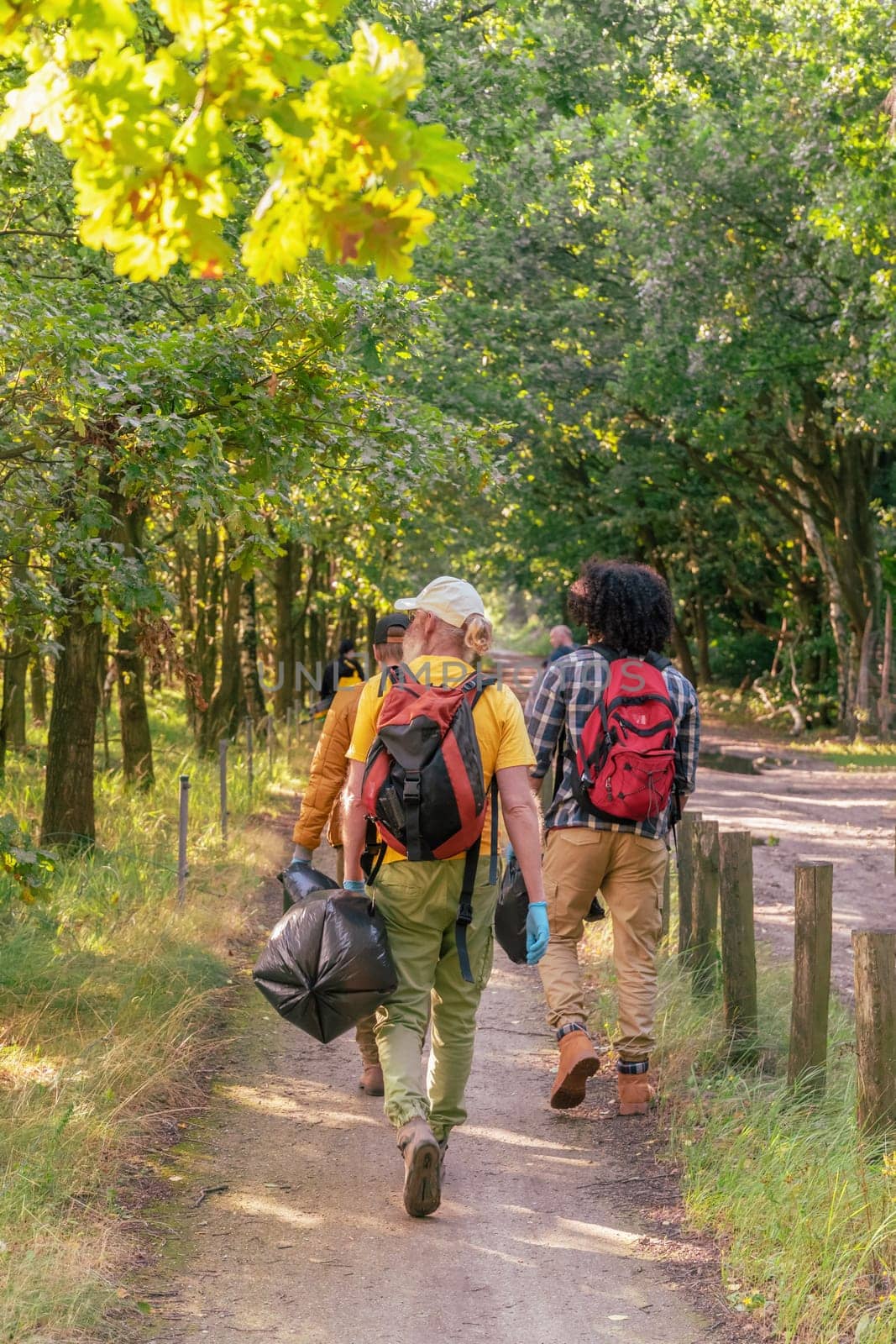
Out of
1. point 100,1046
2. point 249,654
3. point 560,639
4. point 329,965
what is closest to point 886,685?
point 249,654

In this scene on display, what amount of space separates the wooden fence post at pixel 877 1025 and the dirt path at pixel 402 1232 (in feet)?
2.65

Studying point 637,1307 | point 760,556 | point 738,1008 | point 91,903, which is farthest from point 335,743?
point 760,556

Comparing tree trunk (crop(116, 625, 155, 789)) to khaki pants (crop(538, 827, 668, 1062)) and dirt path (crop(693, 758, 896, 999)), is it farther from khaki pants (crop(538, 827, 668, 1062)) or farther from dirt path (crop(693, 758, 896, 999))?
khaki pants (crop(538, 827, 668, 1062))

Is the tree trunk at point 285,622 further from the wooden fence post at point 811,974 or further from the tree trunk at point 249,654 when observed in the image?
the wooden fence post at point 811,974

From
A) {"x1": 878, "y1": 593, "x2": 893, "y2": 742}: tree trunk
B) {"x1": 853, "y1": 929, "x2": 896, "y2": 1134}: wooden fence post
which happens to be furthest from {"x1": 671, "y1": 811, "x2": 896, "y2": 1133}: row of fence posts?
{"x1": 878, "y1": 593, "x2": 893, "y2": 742}: tree trunk

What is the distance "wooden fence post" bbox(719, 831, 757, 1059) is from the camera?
657 centimetres

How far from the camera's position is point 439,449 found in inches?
313

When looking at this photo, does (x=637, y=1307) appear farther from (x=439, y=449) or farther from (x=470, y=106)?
(x=470, y=106)

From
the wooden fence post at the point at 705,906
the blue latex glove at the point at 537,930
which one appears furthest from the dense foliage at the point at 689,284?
the blue latex glove at the point at 537,930

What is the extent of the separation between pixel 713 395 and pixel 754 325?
171cm

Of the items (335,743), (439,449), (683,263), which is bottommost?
(335,743)

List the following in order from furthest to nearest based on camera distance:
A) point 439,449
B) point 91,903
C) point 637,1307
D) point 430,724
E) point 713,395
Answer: point 713,395 < point 91,903 < point 439,449 < point 430,724 < point 637,1307

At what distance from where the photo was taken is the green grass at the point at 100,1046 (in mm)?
4191

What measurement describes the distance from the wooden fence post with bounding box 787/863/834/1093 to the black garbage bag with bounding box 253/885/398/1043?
1702 millimetres
